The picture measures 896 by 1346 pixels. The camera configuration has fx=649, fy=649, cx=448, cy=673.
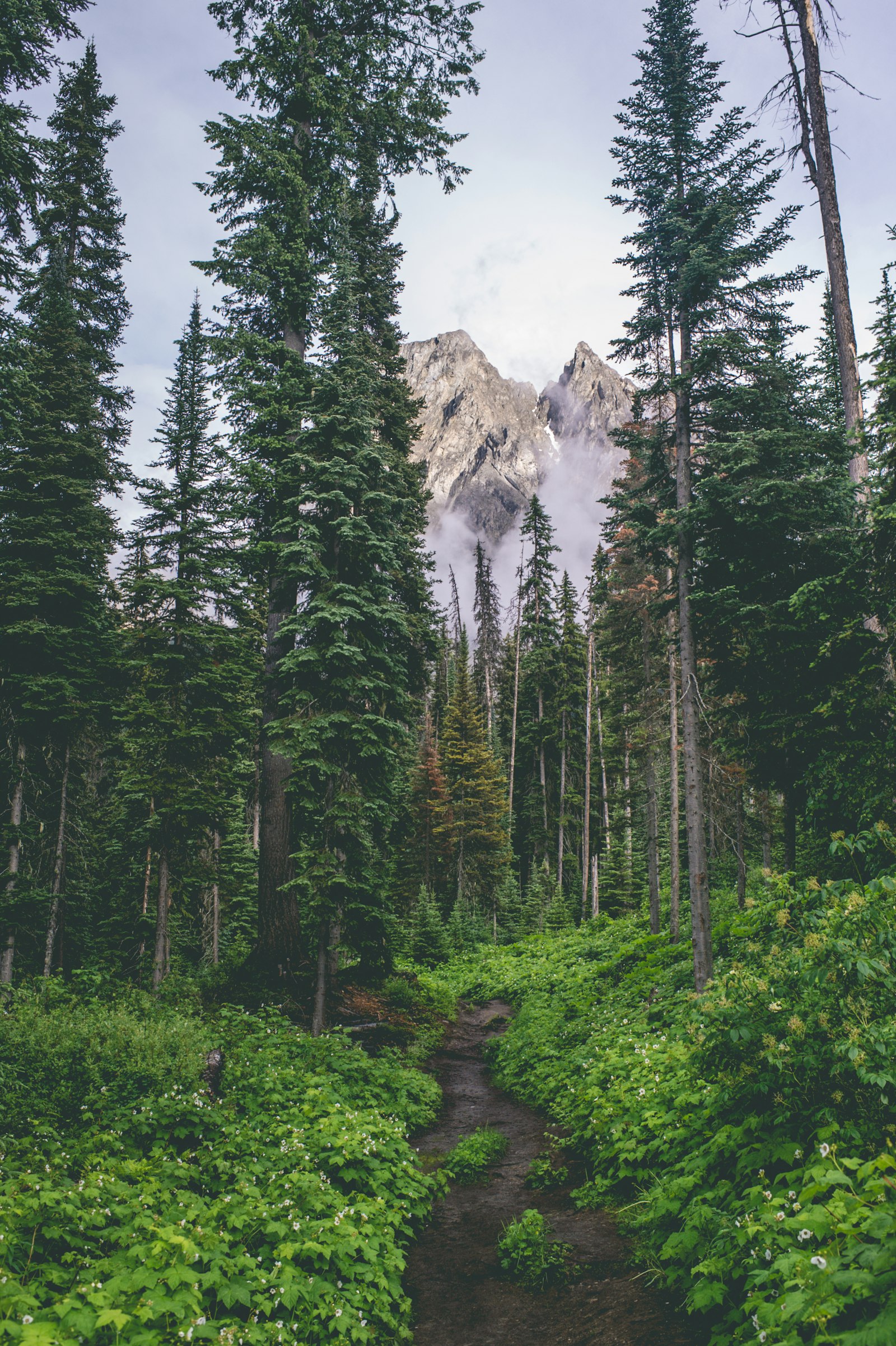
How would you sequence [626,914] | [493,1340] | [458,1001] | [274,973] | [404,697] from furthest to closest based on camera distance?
1. [626,914]
2. [458,1001]
3. [404,697]
4. [274,973]
5. [493,1340]

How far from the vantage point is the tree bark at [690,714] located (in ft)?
39.0

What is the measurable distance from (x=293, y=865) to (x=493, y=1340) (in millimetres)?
7980

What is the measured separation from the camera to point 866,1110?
4.05m

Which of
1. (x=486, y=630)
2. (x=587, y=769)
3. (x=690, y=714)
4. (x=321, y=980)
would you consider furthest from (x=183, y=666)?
(x=486, y=630)

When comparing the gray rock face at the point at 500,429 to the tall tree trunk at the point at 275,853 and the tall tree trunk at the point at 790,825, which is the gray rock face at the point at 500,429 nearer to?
the tall tree trunk at the point at 790,825

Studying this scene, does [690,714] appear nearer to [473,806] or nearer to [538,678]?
[473,806]

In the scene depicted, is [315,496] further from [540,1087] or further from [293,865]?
[540,1087]

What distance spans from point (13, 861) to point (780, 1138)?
53.2 feet

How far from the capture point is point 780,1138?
15.7 ft

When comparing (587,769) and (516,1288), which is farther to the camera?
(587,769)

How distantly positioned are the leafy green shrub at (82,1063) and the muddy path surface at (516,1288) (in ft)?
9.78

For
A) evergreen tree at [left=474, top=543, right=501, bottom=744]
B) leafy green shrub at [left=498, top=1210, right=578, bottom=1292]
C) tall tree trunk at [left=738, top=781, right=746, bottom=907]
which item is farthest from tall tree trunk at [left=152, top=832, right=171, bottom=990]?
evergreen tree at [left=474, top=543, right=501, bottom=744]

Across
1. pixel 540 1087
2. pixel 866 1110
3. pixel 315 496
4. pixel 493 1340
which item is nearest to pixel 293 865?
pixel 540 1087

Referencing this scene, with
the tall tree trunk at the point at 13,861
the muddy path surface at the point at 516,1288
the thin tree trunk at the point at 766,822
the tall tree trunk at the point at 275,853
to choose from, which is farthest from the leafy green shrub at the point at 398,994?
the thin tree trunk at the point at 766,822
